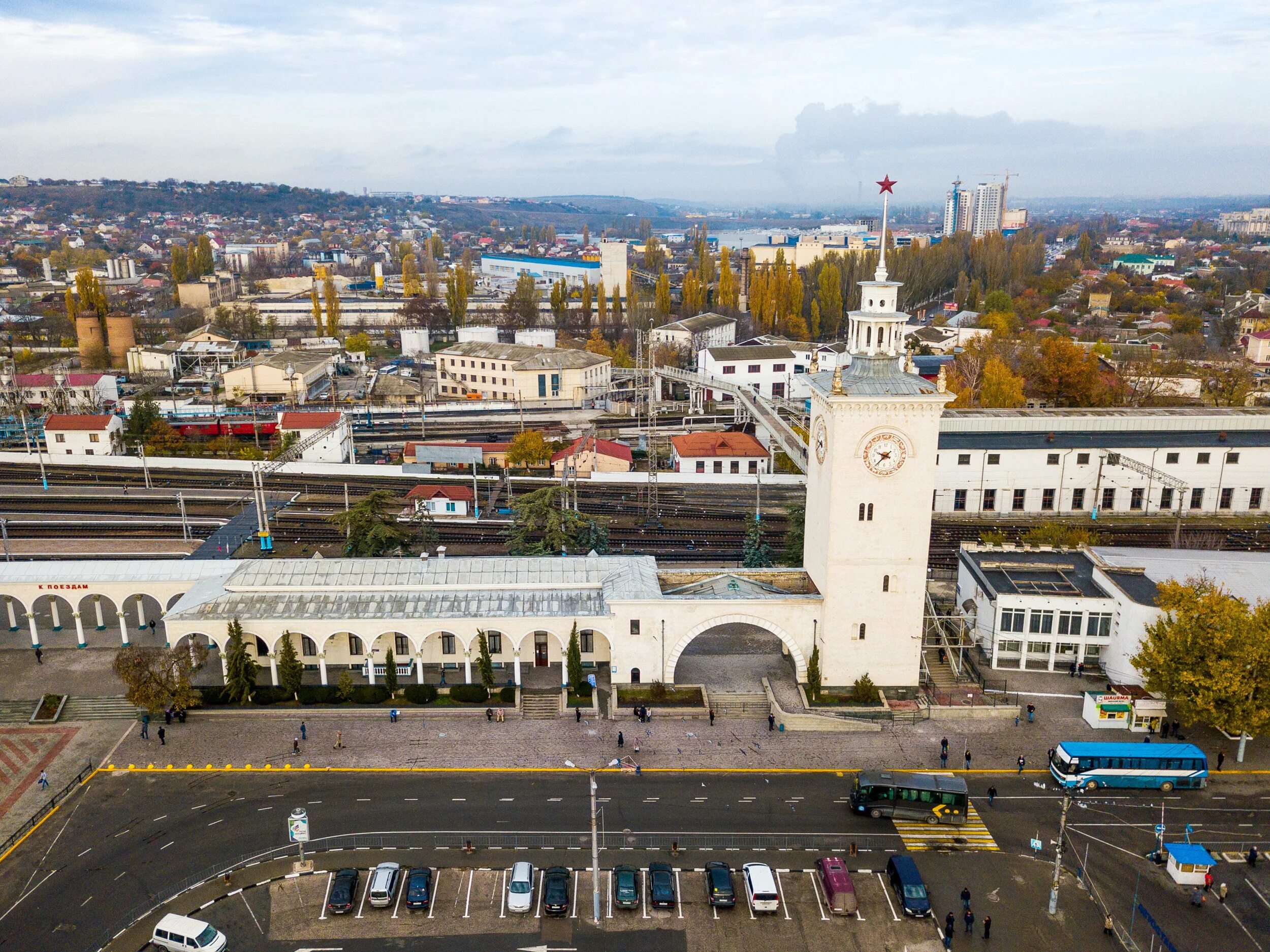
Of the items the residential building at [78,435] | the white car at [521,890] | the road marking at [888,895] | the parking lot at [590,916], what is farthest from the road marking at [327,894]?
the residential building at [78,435]

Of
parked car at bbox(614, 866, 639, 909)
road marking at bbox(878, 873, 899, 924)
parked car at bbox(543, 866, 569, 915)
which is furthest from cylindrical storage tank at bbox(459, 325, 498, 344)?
road marking at bbox(878, 873, 899, 924)

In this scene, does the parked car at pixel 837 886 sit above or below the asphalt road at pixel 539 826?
above

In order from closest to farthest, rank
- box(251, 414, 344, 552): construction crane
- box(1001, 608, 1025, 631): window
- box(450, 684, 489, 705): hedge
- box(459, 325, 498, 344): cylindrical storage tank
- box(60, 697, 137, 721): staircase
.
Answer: box(60, 697, 137, 721): staircase
box(450, 684, 489, 705): hedge
box(1001, 608, 1025, 631): window
box(251, 414, 344, 552): construction crane
box(459, 325, 498, 344): cylindrical storage tank

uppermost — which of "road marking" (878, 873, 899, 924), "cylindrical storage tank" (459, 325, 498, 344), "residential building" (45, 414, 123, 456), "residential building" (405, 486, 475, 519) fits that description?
"cylindrical storage tank" (459, 325, 498, 344)

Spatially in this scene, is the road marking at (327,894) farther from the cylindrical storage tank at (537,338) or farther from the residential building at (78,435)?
the cylindrical storage tank at (537,338)

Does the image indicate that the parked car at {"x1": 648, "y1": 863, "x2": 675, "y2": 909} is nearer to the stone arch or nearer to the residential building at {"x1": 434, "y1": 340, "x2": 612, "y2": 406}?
the stone arch

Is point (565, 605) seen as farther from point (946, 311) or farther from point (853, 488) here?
point (946, 311)

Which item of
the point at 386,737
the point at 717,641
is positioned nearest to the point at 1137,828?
the point at 717,641
